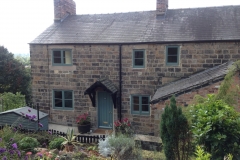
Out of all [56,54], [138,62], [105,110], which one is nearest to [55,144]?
[105,110]

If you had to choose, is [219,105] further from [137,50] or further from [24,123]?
[24,123]

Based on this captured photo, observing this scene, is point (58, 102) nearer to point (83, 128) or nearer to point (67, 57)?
point (83, 128)

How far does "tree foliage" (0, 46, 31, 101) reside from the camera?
725 inches

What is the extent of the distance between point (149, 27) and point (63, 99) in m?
7.12

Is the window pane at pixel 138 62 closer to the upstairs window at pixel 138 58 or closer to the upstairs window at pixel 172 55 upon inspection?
the upstairs window at pixel 138 58

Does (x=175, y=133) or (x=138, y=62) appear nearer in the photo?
(x=175, y=133)

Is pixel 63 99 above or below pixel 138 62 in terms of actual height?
below

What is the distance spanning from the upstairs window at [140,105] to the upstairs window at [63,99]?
404 centimetres

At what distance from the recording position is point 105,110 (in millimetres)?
13734

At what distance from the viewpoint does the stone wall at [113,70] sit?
11.8m

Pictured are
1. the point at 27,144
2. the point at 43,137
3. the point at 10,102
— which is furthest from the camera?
the point at 10,102

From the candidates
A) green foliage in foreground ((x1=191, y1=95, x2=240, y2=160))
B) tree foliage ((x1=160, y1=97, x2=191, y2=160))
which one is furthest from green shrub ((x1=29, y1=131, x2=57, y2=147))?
green foliage in foreground ((x1=191, y1=95, x2=240, y2=160))

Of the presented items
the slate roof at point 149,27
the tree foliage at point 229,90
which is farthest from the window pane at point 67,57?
the tree foliage at point 229,90

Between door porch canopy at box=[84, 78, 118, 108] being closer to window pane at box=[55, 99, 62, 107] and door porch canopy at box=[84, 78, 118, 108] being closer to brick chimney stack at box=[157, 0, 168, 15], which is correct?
window pane at box=[55, 99, 62, 107]
